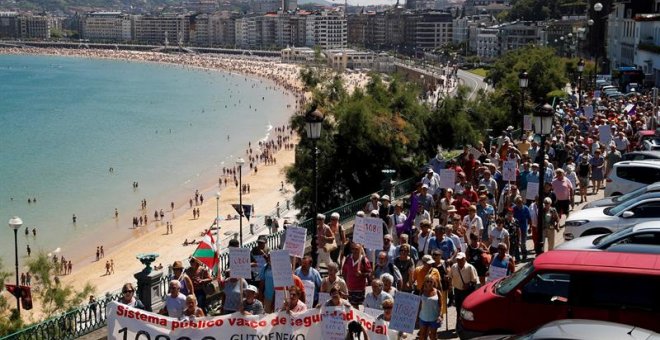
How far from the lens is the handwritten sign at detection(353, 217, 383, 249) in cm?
1220

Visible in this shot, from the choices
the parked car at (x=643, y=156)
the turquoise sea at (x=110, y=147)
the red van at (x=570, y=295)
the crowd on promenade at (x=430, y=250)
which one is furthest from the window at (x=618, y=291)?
the turquoise sea at (x=110, y=147)

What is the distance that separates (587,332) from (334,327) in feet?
9.90

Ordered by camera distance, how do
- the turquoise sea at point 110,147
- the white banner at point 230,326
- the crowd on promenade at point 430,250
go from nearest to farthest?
the white banner at point 230,326
the crowd on promenade at point 430,250
the turquoise sea at point 110,147

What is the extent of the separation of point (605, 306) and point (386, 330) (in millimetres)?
2456

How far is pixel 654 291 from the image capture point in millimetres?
9477

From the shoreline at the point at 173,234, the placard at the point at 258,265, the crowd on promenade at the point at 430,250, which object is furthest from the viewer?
the shoreline at the point at 173,234

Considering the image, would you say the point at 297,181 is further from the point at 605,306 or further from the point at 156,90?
the point at 156,90

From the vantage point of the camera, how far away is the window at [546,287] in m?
9.95

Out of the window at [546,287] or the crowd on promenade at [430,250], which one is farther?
the crowd on promenade at [430,250]

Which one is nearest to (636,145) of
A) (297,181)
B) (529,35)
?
(297,181)

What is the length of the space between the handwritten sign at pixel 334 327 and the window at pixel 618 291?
2.65m

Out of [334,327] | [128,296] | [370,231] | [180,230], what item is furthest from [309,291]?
[180,230]

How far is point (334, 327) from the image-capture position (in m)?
9.82

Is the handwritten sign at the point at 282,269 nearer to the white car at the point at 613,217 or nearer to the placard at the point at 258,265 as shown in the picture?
the placard at the point at 258,265
